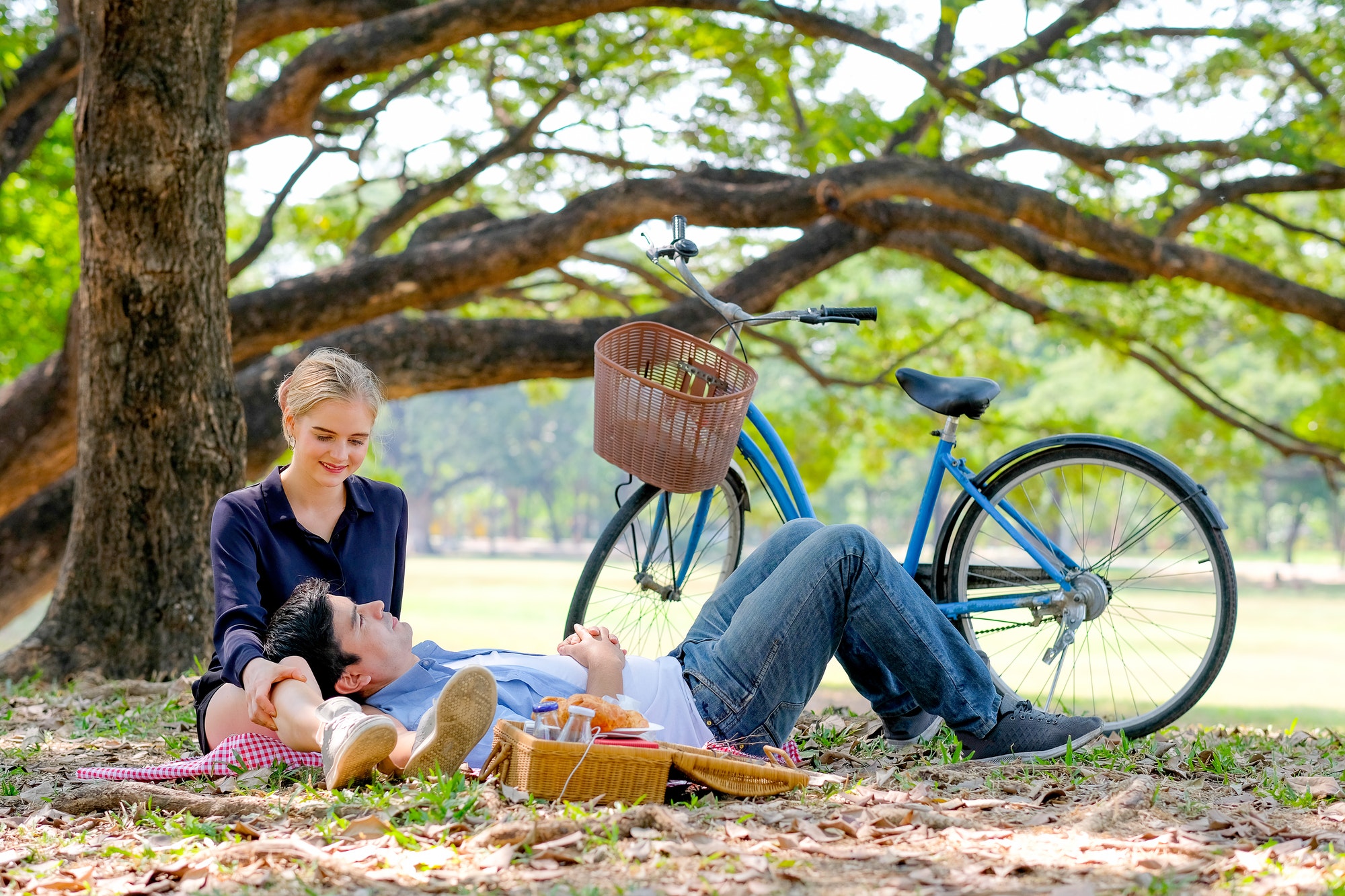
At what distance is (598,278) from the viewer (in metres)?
13.9

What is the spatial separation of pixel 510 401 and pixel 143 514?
2038 inches

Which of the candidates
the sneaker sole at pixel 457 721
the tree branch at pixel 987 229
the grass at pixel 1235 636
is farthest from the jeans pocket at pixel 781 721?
the tree branch at pixel 987 229

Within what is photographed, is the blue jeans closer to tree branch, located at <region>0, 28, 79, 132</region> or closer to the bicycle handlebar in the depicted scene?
the bicycle handlebar

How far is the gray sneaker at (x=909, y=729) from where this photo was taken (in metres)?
3.48

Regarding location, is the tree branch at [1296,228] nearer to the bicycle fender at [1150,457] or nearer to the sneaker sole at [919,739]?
the bicycle fender at [1150,457]

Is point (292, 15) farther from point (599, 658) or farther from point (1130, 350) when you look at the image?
point (1130, 350)

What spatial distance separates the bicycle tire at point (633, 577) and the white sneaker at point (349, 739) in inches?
48.4

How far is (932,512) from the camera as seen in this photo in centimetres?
376

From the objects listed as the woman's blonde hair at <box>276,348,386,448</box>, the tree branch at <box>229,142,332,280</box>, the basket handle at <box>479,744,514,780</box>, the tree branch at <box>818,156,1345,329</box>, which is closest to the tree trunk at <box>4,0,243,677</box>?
the woman's blonde hair at <box>276,348,386,448</box>

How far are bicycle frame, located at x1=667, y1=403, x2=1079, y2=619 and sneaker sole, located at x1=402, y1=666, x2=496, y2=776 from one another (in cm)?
137

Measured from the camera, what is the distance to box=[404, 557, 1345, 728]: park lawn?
14492 mm

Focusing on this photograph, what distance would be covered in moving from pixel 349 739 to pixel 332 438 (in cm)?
90

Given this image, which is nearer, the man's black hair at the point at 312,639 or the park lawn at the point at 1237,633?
the man's black hair at the point at 312,639

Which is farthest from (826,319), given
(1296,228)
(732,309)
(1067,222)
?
(1296,228)
